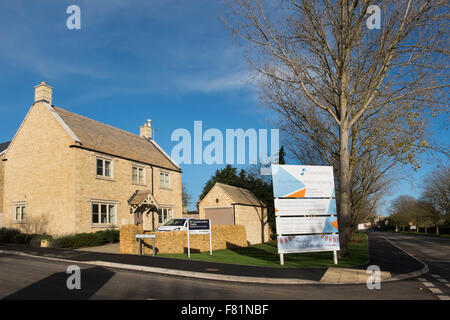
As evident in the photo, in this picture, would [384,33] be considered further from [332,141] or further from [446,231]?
[446,231]

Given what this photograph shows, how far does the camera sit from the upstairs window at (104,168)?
83.6 ft

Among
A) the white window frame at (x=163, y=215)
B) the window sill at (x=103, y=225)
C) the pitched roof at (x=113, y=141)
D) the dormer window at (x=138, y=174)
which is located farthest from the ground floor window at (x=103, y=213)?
the white window frame at (x=163, y=215)

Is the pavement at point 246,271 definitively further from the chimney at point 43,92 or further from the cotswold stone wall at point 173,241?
the chimney at point 43,92

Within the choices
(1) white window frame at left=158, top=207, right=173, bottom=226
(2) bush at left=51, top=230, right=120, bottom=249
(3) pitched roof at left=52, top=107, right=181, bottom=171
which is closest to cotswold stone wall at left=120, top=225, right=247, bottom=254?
(2) bush at left=51, top=230, right=120, bottom=249

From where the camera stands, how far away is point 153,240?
55.4ft

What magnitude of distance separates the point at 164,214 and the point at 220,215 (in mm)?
5839

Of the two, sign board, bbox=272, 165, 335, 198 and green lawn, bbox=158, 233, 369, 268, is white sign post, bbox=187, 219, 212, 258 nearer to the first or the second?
green lawn, bbox=158, 233, 369, 268

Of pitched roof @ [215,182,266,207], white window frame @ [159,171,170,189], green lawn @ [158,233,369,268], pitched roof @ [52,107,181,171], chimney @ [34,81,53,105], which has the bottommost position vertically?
green lawn @ [158,233,369,268]

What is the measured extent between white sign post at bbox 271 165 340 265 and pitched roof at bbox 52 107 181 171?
14467 mm

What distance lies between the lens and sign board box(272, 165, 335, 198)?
15.2 meters

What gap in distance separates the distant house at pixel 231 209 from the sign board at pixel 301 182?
41.7ft
